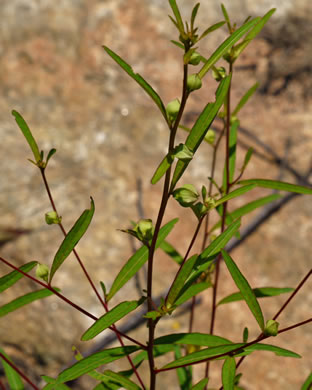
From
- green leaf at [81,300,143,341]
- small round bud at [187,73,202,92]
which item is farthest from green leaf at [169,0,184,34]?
green leaf at [81,300,143,341]

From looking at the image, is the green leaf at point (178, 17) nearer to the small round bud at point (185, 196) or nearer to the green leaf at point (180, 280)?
the small round bud at point (185, 196)

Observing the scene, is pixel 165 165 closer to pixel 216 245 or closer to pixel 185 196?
pixel 185 196

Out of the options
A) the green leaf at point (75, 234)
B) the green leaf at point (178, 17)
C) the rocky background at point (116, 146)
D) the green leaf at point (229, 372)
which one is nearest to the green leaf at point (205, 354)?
the green leaf at point (229, 372)

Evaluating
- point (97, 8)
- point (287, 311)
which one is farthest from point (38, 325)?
point (97, 8)

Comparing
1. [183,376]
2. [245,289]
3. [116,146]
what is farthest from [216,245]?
[116,146]

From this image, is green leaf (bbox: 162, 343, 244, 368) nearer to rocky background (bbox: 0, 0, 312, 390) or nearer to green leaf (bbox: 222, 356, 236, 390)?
green leaf (bbox: 222, 356, 236, 390)
